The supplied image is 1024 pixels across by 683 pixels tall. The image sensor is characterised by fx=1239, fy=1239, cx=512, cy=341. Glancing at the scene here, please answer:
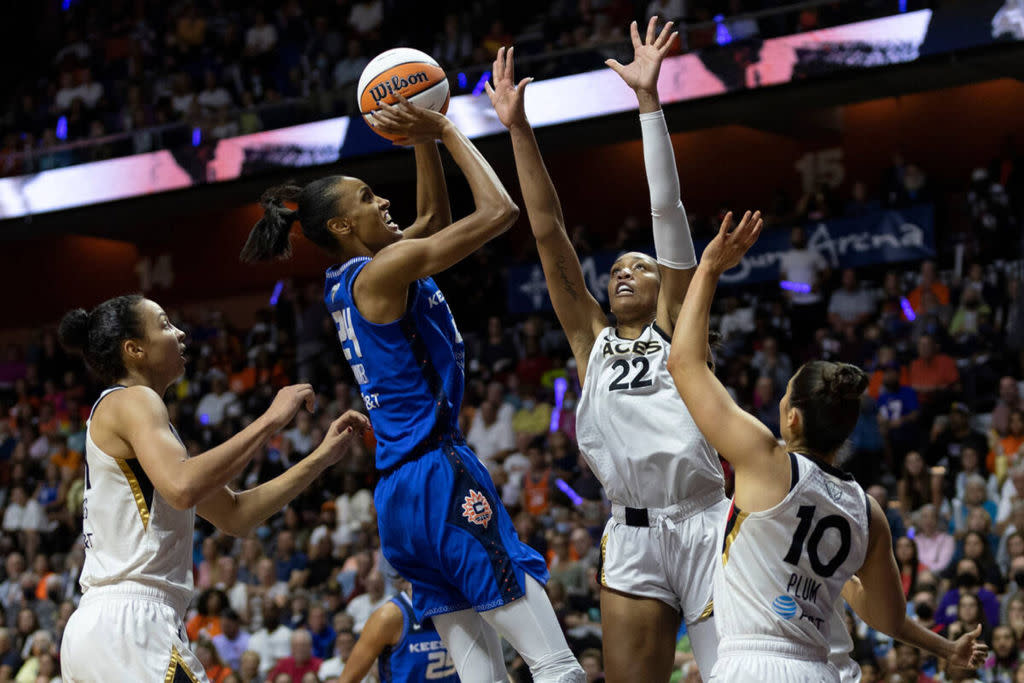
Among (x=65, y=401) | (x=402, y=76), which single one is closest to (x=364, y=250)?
(x=402, y=76)

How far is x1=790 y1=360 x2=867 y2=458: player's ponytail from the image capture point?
3.36 metres

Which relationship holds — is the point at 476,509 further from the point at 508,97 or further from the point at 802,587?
the point at 508,97

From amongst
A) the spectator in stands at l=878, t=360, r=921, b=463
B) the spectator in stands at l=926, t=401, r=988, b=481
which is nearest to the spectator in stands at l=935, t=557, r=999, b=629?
the spectator in stands at l=926, t=401, r=988, b=481

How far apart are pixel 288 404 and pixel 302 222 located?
0.75m

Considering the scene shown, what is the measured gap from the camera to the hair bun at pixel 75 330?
3.81 m

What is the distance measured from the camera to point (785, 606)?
3.35m

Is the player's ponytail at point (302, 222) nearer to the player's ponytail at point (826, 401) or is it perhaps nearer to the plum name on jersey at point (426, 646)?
the player's ponytail at point (826, 401)

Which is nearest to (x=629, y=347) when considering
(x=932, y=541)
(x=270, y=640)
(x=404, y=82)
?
(x=404, y=82)

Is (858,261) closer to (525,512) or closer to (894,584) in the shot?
(525,512)

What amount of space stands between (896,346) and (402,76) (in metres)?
8.15

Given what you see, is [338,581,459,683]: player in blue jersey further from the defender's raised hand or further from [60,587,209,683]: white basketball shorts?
the defender's raised hand

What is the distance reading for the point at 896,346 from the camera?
11383mm

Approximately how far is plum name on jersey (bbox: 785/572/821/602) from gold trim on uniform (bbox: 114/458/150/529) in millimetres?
1851

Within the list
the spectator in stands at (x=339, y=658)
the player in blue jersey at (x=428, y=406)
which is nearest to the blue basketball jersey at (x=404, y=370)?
the player in blue jersey at (x=428, y=406)
